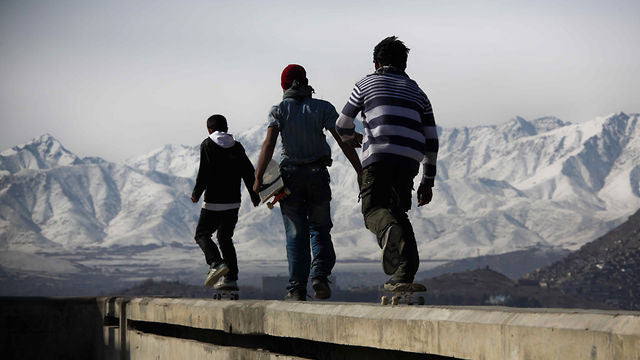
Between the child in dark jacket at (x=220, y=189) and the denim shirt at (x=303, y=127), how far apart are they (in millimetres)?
1496

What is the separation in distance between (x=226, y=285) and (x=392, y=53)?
3864 millimetres

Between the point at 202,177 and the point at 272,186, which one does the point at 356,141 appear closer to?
the point at 272,186

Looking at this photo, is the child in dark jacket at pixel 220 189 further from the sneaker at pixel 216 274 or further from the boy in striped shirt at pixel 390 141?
the boy in striped shirt at pixel 390 141

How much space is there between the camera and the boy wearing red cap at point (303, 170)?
9.41 metres

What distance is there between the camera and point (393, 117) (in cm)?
754

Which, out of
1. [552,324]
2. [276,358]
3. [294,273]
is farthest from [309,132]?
[552,324]

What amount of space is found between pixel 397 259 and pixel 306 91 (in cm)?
296

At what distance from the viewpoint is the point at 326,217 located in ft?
31.3

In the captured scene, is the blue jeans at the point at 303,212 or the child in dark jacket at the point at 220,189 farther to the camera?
the child in dark jacket at the point at 220,189

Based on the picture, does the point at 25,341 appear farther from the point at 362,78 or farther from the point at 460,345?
the point at 460,345

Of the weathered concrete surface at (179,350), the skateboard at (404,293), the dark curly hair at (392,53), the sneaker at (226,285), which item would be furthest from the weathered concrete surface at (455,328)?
the sneaker at (226,285)

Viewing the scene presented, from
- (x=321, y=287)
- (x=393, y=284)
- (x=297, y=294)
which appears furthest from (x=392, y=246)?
(x=321, y=287)

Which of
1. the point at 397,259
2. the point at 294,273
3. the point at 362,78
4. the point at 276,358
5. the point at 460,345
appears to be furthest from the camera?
the point at 294,273

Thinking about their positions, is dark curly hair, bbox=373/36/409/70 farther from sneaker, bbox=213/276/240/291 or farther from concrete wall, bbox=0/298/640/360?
sneaker, bbox=213/276/240/291
